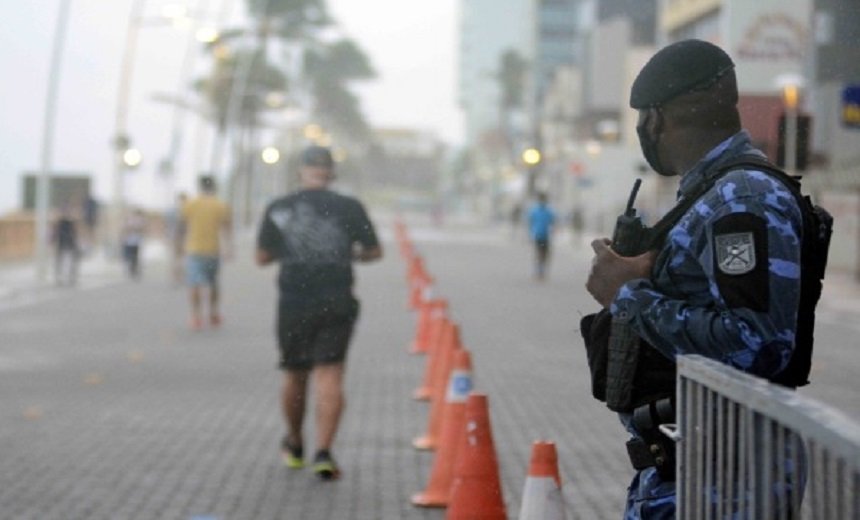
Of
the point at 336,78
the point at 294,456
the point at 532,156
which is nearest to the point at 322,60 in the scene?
the point at 336,78

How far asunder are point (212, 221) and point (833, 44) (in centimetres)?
4048

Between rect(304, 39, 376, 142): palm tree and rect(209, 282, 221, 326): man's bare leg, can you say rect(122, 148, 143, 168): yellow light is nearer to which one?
rect(209, 282, 221, 326): man's bare leg

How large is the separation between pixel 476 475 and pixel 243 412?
220 inches

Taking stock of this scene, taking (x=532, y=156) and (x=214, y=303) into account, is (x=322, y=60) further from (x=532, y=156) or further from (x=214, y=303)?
(x=214, y=303)

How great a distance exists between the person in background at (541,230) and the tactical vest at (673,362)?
101 feet

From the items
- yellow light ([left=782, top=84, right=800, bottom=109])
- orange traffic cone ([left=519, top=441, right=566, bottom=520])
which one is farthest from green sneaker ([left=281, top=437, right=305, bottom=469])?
yellow light ([left=782, top=84, right=800, bottom=109])

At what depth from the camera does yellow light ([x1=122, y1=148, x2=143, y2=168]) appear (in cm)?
4897

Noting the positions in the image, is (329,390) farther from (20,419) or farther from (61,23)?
(61,23)

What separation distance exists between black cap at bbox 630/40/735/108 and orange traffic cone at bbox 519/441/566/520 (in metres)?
2.11

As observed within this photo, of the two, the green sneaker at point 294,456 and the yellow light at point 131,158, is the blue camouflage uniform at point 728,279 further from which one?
the yellow light at point 131,158

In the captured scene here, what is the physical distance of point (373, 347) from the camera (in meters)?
18.7

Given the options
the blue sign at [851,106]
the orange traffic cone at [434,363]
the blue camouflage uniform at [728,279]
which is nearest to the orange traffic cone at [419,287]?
the orange traffic cone at [434,363]

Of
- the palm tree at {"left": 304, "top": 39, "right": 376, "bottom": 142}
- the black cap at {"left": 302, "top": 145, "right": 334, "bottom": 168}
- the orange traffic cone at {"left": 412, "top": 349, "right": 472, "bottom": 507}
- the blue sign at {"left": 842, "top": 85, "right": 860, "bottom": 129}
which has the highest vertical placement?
the palm tree at {"left": 304, "top": 39, "right": 376, "bottom": 142}

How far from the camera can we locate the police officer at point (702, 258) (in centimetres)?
360
